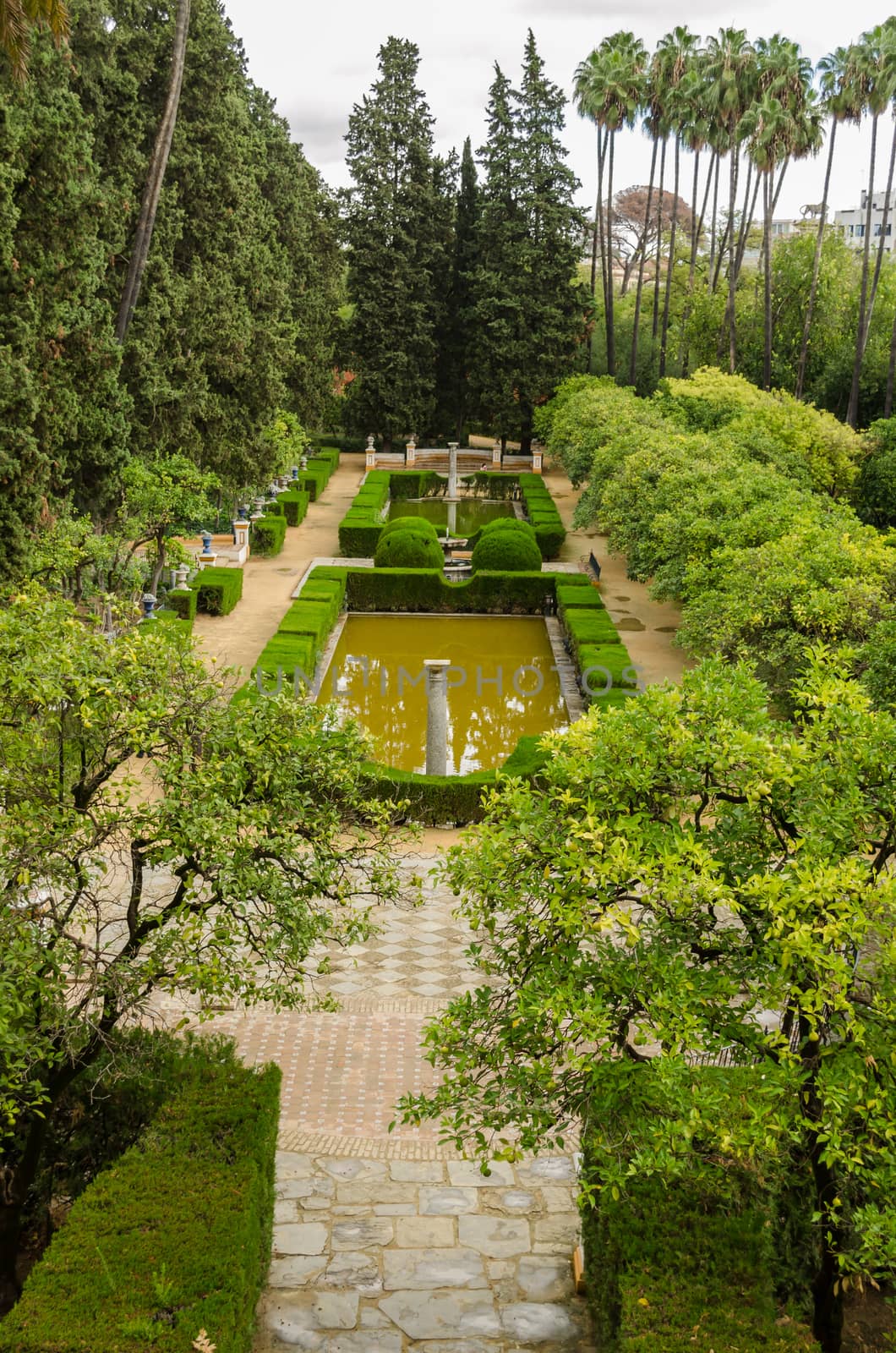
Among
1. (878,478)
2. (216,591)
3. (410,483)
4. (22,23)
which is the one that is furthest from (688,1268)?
(410,483)

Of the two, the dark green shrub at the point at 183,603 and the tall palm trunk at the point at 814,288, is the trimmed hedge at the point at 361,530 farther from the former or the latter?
the tall palm trunk at the point at 814,288

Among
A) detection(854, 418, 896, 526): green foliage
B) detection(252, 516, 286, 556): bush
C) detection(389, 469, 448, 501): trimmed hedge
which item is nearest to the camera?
detection(854, 418, 896, 526): green foliage

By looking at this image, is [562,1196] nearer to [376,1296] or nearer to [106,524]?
[376,1296]

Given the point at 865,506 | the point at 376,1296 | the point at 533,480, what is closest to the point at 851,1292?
the point at 376,1296

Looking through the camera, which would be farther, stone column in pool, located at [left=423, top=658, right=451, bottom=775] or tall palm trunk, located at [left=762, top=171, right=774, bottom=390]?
tall palm trunk, located at [left=762, top=171, right=774, bottom=390]

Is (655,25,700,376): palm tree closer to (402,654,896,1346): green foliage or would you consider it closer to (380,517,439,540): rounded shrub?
(380,517,439,540): rounded shrub

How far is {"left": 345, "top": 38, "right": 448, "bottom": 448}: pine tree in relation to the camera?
154 feet

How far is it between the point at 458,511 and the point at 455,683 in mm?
21452

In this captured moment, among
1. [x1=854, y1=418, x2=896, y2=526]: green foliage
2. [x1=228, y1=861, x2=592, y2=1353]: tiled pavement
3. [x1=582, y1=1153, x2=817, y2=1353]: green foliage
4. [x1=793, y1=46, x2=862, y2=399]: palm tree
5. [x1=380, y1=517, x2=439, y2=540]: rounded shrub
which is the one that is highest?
[x1=793, y1=46, x2=862, y2=399]: palm tree

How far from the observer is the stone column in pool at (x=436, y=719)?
17953 mm

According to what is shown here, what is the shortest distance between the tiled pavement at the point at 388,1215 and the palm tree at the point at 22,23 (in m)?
12.3

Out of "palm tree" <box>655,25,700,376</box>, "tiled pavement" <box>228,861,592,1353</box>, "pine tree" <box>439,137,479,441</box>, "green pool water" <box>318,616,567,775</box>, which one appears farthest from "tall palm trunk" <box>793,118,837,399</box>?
"tiled pavement" <box>228,861,592,1353</box>

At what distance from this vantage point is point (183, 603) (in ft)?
83.4

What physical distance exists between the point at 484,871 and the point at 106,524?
777 inches
